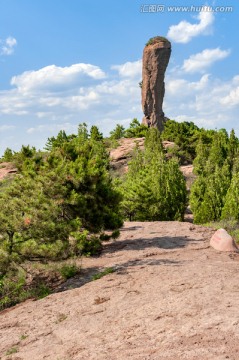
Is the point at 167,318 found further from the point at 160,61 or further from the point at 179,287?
the point at 160,61

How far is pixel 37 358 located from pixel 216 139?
36.9 metres

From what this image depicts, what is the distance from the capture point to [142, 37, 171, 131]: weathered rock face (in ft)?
223

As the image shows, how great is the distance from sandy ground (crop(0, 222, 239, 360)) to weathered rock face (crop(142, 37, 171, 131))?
56.8m

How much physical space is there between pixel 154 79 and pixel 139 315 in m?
63.5

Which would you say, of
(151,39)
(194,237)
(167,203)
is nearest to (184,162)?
(167,203)

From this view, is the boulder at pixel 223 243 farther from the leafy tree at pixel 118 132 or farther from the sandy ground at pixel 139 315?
the leafy tree at pixel 118 132

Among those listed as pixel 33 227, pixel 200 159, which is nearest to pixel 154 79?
pixel 200 159

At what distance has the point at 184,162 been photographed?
165 ft

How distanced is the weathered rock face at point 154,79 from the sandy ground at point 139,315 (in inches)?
2238

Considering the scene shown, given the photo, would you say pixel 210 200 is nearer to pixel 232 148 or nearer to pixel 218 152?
pixel 218 152

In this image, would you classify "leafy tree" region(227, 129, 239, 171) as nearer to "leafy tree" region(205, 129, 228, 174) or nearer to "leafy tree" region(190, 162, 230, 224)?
"leafy tree" region(205, 129, 228, 174)

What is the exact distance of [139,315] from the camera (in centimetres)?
840

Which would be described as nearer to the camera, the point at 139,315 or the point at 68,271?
the point at 139,315

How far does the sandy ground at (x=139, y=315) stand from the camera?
22.6ft
